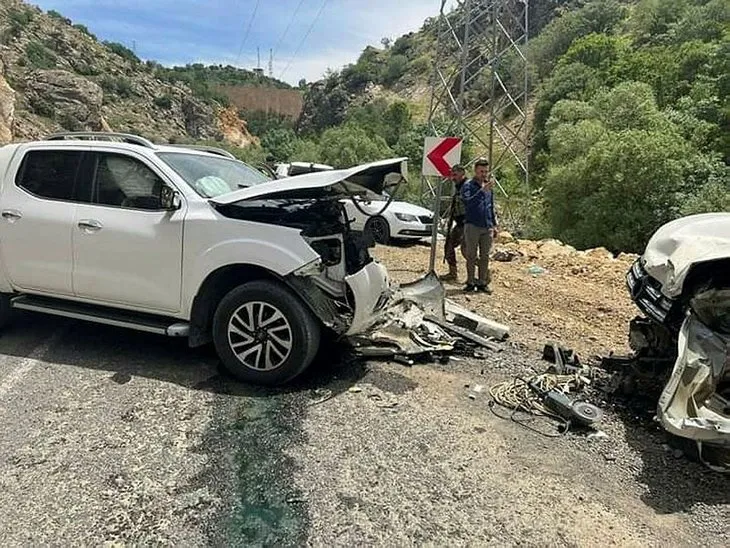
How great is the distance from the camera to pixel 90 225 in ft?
14.6

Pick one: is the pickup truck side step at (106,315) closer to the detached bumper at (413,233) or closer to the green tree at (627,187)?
the detached bumper at (413,233)

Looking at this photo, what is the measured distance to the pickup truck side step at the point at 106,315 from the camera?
431 cm

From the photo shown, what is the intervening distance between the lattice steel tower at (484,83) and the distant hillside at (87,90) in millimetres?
20451

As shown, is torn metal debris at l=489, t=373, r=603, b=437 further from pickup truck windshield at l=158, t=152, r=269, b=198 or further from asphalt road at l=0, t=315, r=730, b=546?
pickup truck windshield at l=158, t=152, r=269, b=198

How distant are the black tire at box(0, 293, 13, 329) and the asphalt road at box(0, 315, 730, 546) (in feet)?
2.74

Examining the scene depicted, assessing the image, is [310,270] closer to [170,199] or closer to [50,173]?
[170,199]

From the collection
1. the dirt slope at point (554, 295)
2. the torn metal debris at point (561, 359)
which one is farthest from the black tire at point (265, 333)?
the dirt slope at point (554, 295)

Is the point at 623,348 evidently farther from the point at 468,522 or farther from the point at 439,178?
the point at 468,522

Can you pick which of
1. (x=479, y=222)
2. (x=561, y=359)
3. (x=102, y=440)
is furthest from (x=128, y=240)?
(x=479, y=222)

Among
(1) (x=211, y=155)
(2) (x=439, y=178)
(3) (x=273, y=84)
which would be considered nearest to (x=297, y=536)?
(1) (x=211, y=155)

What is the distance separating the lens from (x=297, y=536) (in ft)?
8.57

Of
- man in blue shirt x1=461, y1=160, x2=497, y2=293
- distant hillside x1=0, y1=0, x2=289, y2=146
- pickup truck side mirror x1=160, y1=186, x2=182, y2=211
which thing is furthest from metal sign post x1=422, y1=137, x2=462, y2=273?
distant hillside x1=0, y1=0, x2=289, y2=146

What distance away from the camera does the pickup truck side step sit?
431 cm

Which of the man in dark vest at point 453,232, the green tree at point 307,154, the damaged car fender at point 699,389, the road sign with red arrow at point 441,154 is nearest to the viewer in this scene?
the damaged car fender at point 699,389
